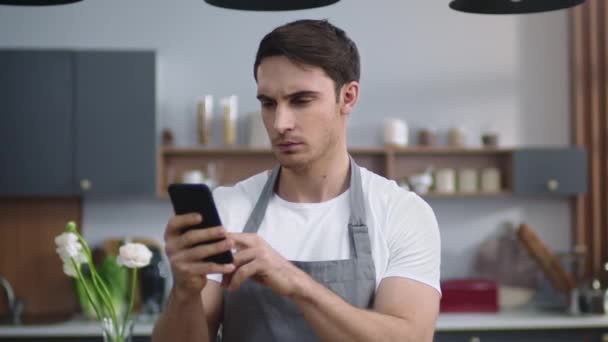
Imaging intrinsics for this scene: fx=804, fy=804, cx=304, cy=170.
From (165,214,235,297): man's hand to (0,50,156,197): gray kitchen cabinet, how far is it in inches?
111

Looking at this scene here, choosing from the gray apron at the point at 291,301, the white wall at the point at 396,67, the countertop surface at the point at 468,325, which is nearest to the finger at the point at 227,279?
the gray apron at the point at 291,301

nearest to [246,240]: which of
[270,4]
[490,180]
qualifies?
[270,4]

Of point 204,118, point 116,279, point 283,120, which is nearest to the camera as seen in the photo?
point 283,120

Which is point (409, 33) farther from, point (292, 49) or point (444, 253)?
point (292, 49)

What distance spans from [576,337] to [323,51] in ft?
9.38

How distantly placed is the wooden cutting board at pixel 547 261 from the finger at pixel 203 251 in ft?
10.4

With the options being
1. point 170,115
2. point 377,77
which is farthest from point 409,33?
point 170,115

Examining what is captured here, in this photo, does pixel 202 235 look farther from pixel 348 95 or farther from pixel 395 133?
pixel 395 133

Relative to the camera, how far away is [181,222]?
1.47m

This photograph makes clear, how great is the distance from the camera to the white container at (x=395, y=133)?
4504 millimetres

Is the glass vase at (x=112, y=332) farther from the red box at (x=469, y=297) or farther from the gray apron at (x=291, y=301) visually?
the red box at (x=469, y=297)

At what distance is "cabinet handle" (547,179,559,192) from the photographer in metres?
4.45

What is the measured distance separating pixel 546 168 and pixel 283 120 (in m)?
3.12

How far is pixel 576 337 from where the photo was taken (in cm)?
402
